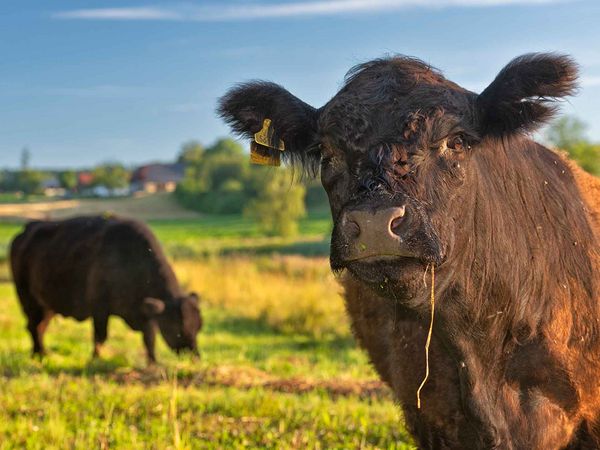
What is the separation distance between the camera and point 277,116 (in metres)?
4.41

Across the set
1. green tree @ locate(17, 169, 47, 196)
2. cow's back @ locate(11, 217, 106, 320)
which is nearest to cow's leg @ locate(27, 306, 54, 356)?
cow's back @ locate(11, 217, 106, 320)

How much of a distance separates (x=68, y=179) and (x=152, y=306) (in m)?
85.5

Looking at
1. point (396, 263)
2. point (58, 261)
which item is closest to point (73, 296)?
point (58, 261)

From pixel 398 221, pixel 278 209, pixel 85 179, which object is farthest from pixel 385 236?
pixel 85 179

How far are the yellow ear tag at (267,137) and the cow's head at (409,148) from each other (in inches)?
13.2

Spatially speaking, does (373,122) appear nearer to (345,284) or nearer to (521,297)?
(521,297)

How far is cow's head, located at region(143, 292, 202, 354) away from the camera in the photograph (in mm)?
11906

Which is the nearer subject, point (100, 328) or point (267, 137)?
point (267, 137)

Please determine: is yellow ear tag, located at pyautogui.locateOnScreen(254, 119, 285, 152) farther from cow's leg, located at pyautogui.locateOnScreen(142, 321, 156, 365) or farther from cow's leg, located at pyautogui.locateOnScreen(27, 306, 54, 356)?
A: cow's leg, located at pyautogui.locateOnScreen(27, 306, 54, 356)

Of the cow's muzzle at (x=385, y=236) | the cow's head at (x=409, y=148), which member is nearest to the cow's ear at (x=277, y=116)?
the cow's head at (x=409, y=148)

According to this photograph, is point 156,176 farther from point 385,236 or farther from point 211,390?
point 385,236

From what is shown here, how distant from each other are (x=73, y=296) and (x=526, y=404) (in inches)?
395

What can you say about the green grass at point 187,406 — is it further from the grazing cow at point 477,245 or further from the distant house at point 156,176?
the distant house at point 156,176

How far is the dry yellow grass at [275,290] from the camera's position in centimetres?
1875
